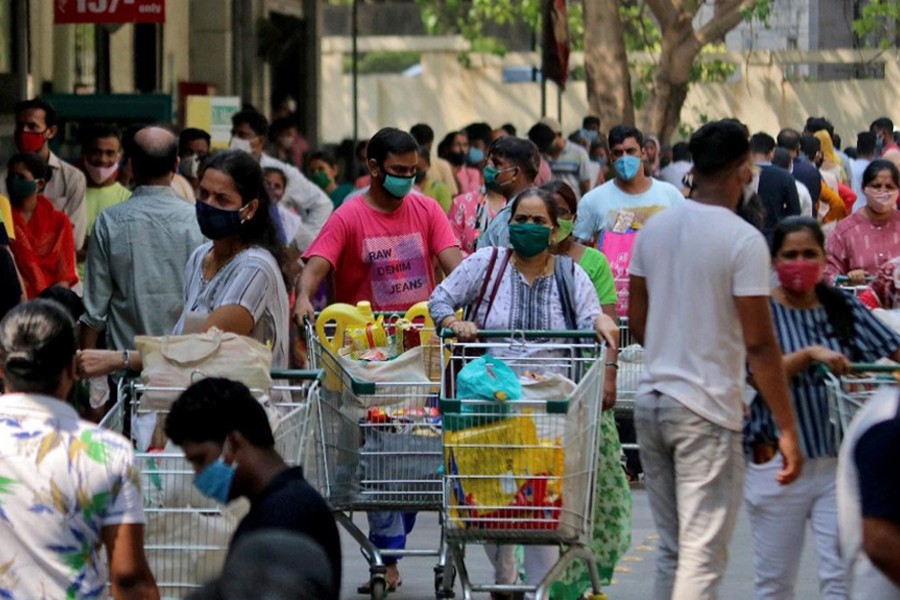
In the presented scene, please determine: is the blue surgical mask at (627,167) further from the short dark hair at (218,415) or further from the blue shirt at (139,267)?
the short dark hair at (218,415)

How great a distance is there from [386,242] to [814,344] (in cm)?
257

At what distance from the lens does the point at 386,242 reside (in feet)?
29.3

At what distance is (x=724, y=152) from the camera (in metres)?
6.36

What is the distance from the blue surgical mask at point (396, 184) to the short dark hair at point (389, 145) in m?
0.09

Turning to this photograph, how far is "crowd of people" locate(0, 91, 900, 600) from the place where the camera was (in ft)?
15.5

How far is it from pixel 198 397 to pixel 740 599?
4.33m

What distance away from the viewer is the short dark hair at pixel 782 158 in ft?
55.2

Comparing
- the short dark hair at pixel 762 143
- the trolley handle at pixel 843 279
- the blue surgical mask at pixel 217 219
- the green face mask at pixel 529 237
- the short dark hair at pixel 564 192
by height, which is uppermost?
the short dark hair at pixel 762 143

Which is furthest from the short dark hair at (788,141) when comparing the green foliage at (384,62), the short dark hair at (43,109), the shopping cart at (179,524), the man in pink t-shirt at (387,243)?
the green foliage at (384,62)

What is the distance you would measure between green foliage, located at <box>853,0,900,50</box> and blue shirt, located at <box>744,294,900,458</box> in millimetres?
24785

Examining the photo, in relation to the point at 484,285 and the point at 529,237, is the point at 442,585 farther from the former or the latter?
the point at 529,237

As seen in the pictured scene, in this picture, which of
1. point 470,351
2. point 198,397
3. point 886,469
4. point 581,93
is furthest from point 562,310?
point 581,93

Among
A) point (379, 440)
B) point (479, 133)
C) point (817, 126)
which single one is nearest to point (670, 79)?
point (479, 133)

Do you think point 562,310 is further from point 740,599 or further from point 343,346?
point 740,599
